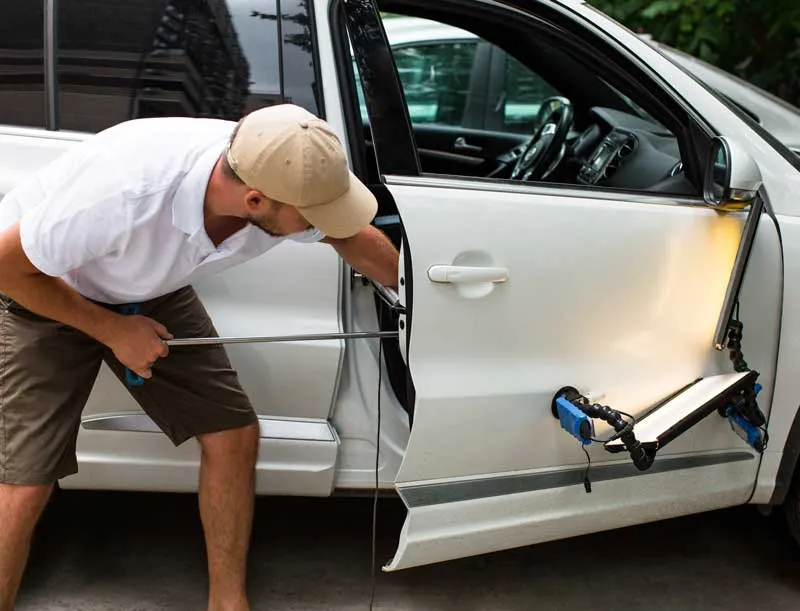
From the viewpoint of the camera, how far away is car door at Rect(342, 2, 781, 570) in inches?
85.4

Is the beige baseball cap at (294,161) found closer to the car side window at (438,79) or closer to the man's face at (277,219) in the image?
the man's face at (277,219)

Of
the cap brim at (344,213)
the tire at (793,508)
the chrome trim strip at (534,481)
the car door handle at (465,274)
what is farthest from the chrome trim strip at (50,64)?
the tire at (793,508)

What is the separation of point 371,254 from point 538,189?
1.53 feet

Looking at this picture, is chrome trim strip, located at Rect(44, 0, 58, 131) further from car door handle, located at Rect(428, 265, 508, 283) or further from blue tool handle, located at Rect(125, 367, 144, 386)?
car door handle, located at Rect(428, 265, 508, 283)

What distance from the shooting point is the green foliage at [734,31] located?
470 cm

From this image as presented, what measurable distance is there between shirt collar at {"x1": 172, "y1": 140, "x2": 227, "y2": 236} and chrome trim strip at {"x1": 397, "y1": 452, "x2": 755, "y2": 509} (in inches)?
33.2

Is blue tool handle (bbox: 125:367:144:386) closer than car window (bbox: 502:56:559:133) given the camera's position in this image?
Yes

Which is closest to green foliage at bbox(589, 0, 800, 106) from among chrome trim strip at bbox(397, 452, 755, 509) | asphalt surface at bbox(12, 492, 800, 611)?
asphalt surface at bbox(12, 492, 800, 611)

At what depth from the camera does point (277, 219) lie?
5.94 feet

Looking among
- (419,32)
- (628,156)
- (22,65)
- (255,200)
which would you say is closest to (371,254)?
(255,200)

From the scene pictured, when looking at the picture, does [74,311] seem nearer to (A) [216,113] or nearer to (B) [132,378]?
(B) [132,378]

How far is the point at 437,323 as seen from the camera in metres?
2.15

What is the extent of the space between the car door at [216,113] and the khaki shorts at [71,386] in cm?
9

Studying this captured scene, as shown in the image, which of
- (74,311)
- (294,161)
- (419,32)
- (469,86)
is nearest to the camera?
(294,161)
